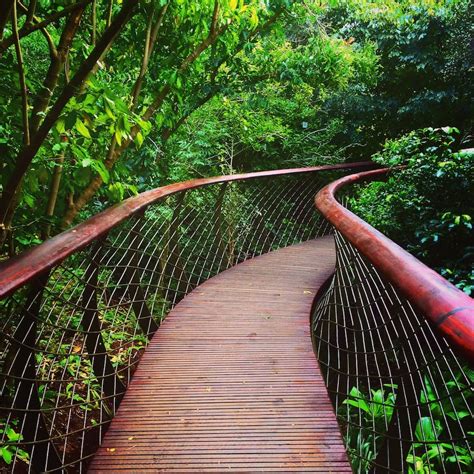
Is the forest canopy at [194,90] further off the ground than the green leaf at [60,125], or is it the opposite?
the forest canopy at [194,90]

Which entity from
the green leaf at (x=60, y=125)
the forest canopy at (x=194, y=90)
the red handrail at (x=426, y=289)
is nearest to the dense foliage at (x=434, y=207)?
the forest canopy at (x=194, y=90)

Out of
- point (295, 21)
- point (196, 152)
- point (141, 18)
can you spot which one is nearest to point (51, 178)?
point (141, 18)

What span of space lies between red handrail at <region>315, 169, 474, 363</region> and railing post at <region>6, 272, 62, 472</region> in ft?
3.59

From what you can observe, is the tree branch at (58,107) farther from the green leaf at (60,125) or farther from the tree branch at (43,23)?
the tree branch at (43,23)

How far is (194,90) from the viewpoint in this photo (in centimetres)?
500

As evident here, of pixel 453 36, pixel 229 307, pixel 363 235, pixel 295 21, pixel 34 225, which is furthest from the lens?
pixel 453 36

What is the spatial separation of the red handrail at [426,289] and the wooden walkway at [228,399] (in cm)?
81

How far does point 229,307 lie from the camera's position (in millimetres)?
2914

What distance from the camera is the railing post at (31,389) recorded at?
140 cm

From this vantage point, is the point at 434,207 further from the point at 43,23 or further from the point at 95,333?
the point at 43,23

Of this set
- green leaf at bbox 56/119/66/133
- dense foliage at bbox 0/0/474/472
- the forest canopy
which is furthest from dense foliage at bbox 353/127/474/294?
green leaf at bbox 56/119/66/133

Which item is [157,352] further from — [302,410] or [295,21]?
[295,21]

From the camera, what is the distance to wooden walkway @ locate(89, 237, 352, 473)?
153cm

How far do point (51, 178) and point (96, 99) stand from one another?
78 cm
